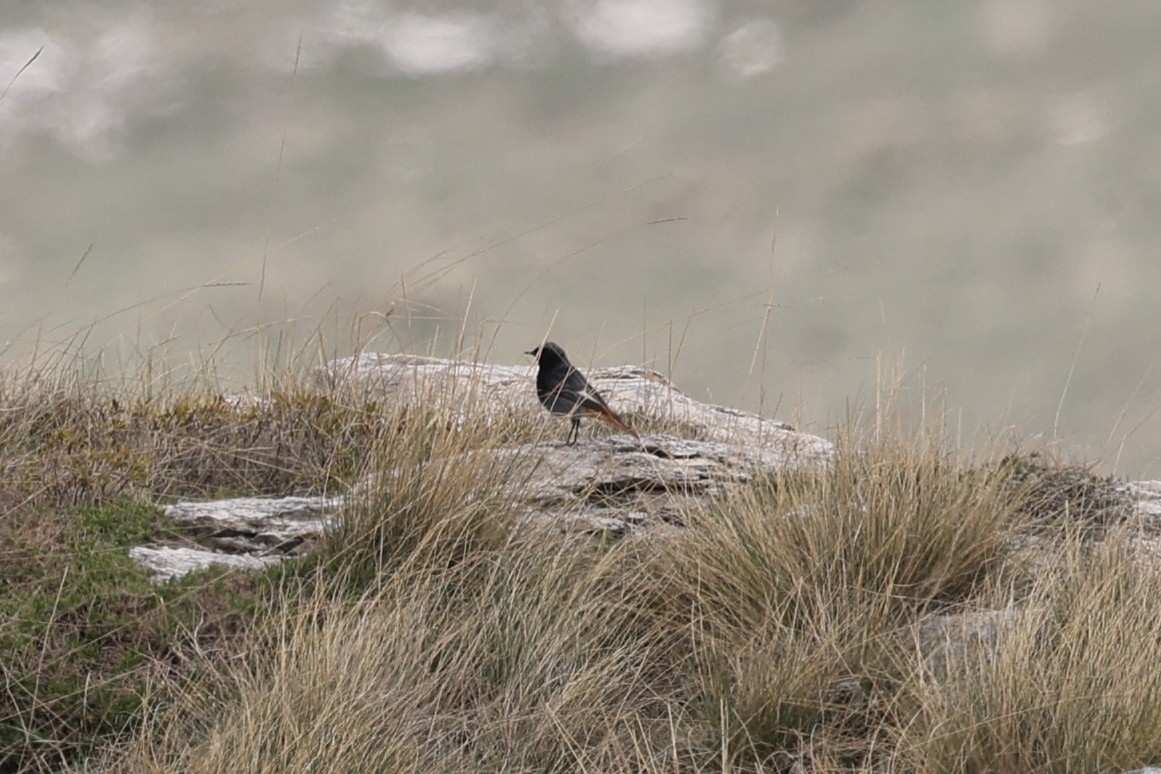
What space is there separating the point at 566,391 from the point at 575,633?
2.34m

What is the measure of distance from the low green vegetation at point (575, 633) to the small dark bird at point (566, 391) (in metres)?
0.71

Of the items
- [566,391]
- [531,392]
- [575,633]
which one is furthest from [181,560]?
[531,392]

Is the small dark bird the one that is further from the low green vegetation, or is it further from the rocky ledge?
the low green vegetation

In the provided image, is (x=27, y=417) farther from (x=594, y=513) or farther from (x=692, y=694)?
(x=692, y=694)

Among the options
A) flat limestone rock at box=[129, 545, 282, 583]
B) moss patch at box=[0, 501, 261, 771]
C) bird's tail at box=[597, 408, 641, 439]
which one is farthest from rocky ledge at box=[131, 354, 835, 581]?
moss patch at box=[0, 501, 261, 771]

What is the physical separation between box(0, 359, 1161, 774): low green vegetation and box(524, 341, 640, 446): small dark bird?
71 centimetres

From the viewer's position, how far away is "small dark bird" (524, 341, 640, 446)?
6418 mm

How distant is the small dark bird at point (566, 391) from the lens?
6418mm

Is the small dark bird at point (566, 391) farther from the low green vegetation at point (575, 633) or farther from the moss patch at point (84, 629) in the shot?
the moss patch at point (84, 629)

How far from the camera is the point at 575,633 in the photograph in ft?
14.4

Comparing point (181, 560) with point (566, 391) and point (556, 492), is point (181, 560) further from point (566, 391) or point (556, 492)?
point (566, 391)

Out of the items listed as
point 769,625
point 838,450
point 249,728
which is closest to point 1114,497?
point 838,450

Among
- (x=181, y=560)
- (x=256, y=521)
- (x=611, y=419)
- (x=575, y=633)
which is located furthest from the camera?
(x=611, y=419)

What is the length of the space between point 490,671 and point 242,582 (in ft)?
3.51
